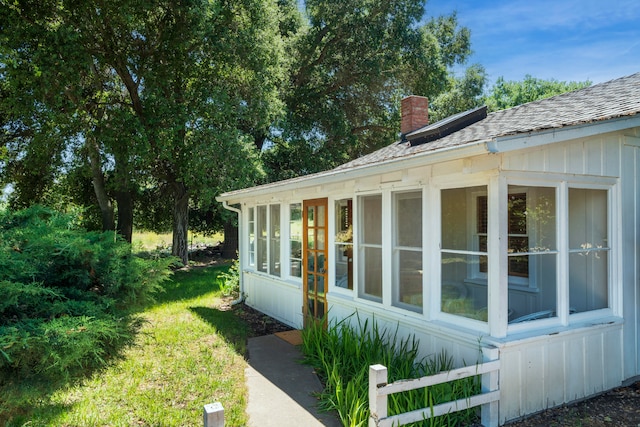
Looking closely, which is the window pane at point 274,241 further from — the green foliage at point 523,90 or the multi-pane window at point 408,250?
the green foliage at point 523,90

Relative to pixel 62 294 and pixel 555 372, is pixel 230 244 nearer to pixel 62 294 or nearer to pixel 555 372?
pixel 62 294

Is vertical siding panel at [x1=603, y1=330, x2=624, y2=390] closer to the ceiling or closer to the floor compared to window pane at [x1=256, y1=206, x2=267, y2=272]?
closer to the floor

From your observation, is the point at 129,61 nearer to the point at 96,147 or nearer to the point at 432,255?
the point at 96,147

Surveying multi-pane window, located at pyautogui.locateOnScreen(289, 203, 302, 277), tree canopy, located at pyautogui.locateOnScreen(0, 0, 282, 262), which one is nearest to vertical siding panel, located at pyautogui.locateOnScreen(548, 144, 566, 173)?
multi-pane window, located at pyautogui.locateOnScreen(289, 203, 302, 277)

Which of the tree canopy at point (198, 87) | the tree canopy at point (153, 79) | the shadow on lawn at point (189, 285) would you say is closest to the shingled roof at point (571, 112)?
the shadow on lawn at point (189, 285)

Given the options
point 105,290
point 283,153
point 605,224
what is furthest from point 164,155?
point 605,224

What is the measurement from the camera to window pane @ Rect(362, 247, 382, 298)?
213 inches

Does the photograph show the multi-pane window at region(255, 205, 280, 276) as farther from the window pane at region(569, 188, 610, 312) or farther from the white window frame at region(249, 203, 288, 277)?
the window pane at region(569, 188, 610, 312)

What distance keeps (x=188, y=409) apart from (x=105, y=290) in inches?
65.5

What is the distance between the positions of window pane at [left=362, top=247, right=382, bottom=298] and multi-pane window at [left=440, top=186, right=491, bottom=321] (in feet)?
3.58

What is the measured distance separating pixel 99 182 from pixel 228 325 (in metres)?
10.2

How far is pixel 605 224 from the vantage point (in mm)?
4641

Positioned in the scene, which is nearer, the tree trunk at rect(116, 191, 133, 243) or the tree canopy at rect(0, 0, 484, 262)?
the tree canopy at rect(0, 0, 484, 262)

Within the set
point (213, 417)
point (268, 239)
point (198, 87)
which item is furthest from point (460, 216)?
point (198, 87)
